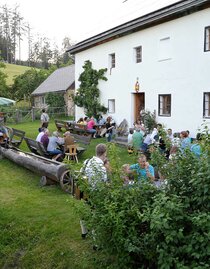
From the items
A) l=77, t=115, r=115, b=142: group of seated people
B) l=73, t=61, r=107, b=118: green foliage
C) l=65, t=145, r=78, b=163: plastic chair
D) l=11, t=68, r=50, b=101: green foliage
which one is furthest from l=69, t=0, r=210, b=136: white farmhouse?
l=11, t=68, r=50, b=101: green foliage

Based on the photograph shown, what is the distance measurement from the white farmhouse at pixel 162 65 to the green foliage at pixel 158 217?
A: 9261 mm

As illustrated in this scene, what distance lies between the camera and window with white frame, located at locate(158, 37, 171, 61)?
49.2 ft

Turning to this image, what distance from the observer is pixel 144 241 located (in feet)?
11.1

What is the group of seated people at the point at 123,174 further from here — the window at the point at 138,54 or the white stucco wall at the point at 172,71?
the window at the point at 138,54

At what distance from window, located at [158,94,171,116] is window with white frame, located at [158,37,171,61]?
1.79 metres

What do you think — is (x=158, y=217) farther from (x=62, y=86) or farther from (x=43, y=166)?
(x=62, y=86)

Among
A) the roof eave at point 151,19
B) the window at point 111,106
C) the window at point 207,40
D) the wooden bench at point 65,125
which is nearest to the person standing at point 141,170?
the window at point 207,40

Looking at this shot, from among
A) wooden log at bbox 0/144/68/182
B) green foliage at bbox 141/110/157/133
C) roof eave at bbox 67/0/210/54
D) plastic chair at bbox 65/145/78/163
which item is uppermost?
roof eave at bbox 67/0/210/54

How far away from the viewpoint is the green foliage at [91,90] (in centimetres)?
2057

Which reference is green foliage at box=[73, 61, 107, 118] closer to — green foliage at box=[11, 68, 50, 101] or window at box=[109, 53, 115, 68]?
window at box=[109, 53, 115, 68]

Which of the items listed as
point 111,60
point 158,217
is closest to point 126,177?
point 158,217

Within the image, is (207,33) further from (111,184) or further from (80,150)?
(111,184)

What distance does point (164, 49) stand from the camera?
50.1 feet

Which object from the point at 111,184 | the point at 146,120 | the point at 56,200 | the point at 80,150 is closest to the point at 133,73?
the point at 146,120
